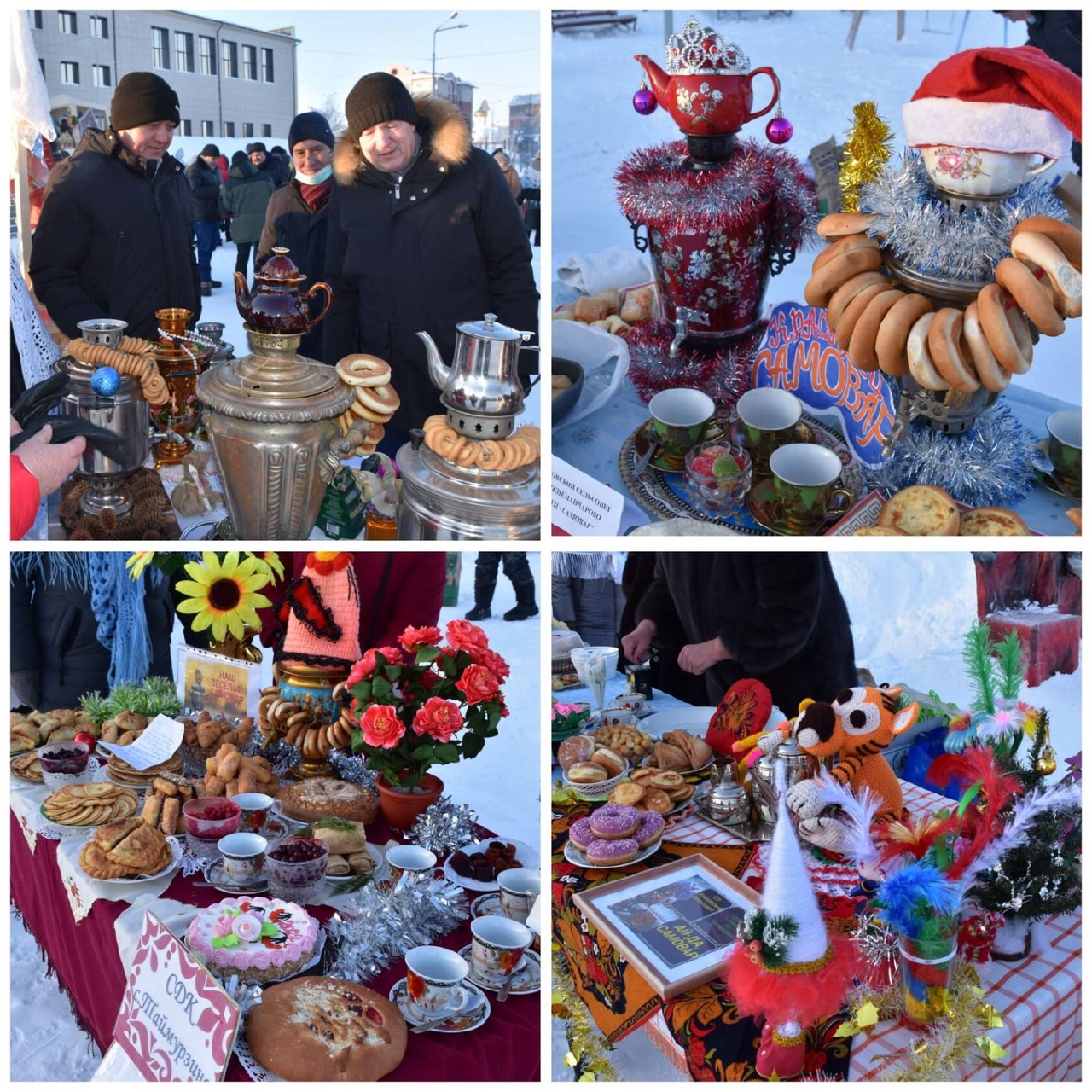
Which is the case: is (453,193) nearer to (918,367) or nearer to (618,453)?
(618,453)

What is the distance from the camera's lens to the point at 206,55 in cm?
172

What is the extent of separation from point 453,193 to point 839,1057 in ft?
4.44

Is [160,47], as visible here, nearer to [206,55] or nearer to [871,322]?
[206,55]

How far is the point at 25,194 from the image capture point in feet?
6.50

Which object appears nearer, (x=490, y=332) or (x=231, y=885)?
(x=490, y=332)

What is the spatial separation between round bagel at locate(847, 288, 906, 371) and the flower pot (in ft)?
2.76

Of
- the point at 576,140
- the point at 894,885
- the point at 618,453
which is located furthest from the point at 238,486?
the point at 894,885

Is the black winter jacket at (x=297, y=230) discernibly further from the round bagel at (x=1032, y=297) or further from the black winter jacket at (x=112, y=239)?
the round bagel at (x=1032, y=297)

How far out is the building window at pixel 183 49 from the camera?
1696 millimetres

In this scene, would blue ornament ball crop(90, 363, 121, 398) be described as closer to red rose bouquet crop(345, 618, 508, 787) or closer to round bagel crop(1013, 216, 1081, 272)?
red rose bouquet crop(345, 618, 508, 787)

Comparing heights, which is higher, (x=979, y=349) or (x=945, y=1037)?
(x=979, y=349)

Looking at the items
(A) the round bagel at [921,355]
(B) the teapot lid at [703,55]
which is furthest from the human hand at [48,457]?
(A) the round bagel at [921,355]

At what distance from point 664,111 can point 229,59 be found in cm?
78

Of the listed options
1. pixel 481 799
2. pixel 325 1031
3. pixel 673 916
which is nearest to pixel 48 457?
pixel 325 1031
